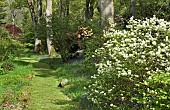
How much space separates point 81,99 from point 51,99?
1103 mm

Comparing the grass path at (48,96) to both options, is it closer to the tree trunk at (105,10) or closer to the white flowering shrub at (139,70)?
the tree trunk at (105,10)

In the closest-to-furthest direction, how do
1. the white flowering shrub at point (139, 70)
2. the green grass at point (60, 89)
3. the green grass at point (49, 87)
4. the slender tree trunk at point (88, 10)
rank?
the white flowering shrub at point (139, 70)
the green grass at point (60, 89)
the green grass at point (49, 87)
the slender tree trunk at point (88, 10)

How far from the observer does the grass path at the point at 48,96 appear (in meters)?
10.1

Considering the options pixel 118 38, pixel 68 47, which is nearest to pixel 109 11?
pixel 118 38

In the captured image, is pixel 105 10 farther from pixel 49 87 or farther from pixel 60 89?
pixel 49 87

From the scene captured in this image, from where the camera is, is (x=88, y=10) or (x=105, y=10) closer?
(x=105, y=10)

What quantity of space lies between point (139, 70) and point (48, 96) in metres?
6.57

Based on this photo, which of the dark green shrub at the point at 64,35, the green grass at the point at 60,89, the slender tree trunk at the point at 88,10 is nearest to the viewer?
the green grass at the point at 60,89

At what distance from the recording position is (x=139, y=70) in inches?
222

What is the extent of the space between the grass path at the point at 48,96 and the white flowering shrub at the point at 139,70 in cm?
368

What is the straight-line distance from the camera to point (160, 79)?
16.0 ft

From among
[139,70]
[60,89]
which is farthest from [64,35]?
[139,70]

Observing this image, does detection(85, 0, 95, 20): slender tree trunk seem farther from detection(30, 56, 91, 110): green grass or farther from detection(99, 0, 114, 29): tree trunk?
detection(99, 0, 114, 29): tree trunk

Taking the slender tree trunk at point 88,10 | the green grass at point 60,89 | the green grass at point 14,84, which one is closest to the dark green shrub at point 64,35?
the green grass at point 60,89
